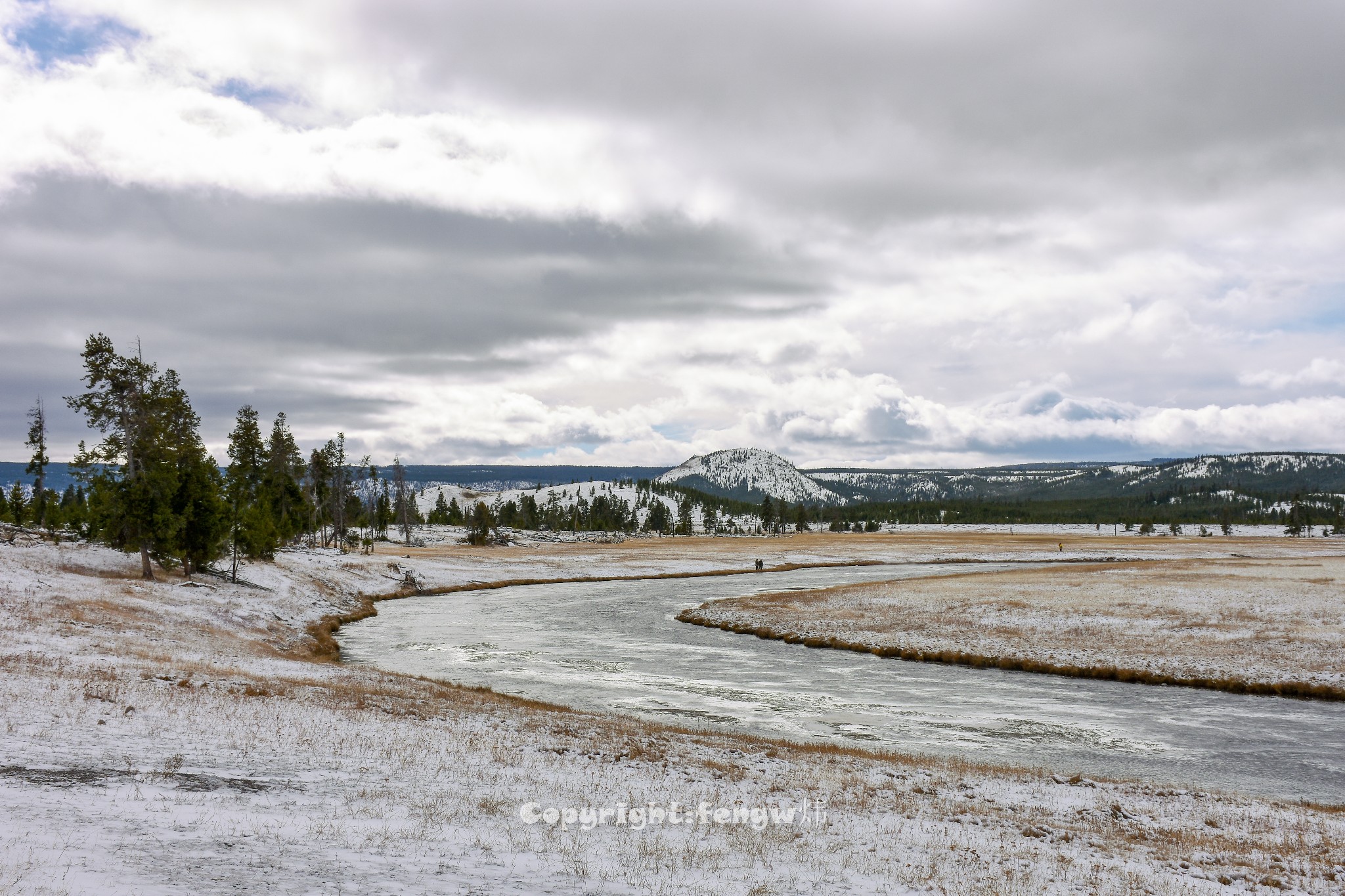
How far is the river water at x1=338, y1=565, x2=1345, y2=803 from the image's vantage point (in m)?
20.3

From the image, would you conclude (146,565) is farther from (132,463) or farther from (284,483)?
(284,483)

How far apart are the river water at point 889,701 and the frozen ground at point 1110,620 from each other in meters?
2.99

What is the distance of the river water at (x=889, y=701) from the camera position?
66.6ft

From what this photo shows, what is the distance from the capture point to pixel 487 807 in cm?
1217

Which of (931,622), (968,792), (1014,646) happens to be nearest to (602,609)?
(931,622)

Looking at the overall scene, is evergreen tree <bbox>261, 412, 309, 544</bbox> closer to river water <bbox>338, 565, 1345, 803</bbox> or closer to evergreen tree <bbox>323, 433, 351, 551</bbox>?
evergreen tree <bbox>323, 433, 351, 551</bbox>

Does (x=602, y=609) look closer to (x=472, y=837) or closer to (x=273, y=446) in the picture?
(x=472, y=837)

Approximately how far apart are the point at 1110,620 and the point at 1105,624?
128 cm

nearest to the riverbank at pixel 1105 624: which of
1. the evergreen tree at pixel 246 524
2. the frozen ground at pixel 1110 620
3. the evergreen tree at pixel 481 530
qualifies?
the frozen ground at pixel 1110 620

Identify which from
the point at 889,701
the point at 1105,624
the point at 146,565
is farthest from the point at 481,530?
the point at 889,701

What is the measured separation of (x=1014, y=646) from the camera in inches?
1485

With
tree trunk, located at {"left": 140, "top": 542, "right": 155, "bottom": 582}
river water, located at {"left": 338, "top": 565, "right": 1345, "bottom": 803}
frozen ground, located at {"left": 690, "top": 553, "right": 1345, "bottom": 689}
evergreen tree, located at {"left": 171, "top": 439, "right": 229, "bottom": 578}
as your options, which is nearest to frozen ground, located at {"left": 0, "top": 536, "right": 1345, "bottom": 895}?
river water, located at {"left": 338, "top": 565, "right": 1345, "bottom": 803}

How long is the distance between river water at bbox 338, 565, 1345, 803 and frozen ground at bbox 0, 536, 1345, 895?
11.5 ft

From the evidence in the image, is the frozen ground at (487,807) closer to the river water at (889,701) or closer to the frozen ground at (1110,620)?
the river water at (889,701)
